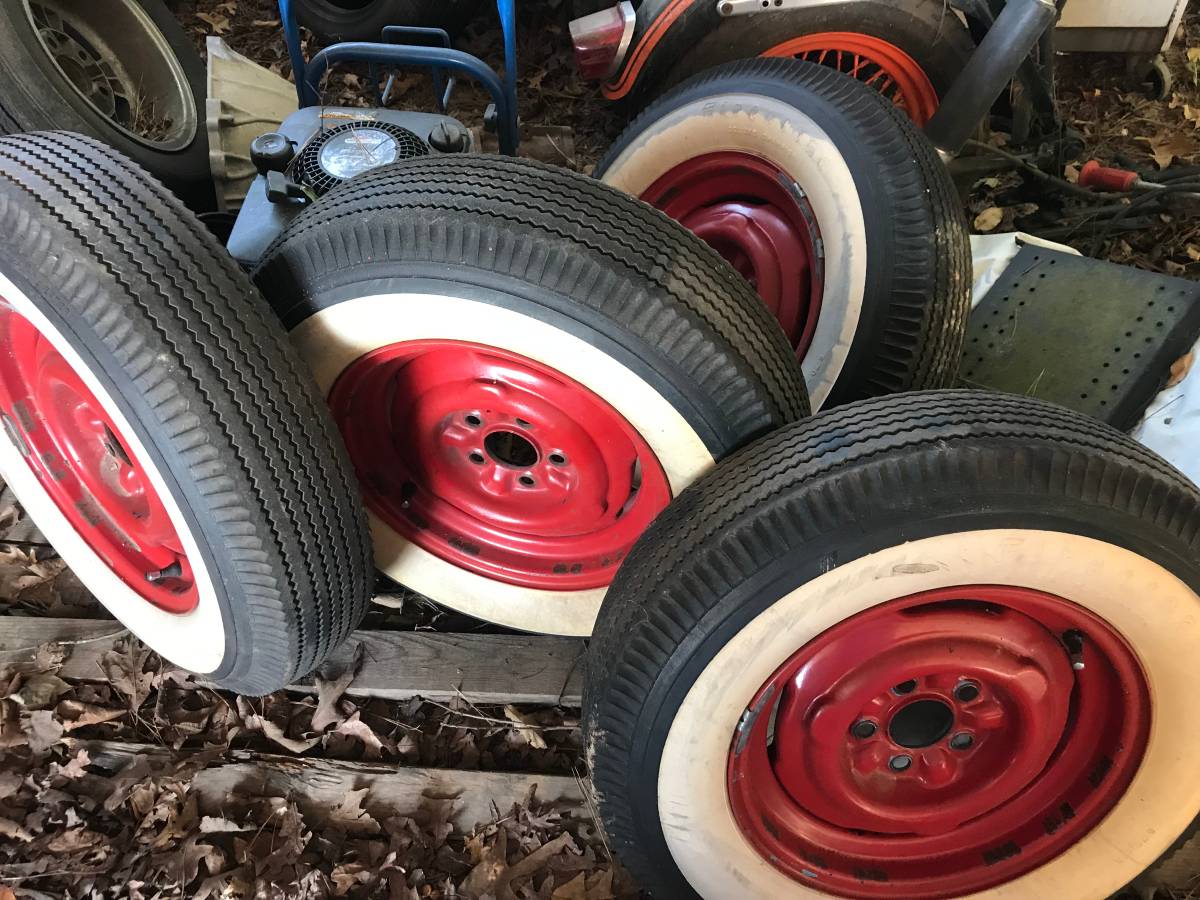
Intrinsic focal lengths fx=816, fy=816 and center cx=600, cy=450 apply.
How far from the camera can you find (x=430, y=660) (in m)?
2.08

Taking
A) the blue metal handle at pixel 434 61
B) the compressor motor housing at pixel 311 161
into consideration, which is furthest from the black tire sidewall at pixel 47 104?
the blue metal handle at pixel 434 61

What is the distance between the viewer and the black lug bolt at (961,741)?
1483mm

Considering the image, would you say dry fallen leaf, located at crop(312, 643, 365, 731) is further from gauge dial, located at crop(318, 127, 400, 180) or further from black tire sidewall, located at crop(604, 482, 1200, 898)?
gauge dial, located at crop(318, 127, 400, 180)

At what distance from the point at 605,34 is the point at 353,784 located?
243cm

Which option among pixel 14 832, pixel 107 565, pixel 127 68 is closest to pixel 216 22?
pixel 127 68

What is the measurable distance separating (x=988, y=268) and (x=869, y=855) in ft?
6.07

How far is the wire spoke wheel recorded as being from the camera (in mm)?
2854

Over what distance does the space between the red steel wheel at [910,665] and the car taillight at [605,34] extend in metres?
1.93

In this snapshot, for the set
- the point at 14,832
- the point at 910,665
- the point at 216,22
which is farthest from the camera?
the point at 216,22

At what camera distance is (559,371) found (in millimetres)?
1522

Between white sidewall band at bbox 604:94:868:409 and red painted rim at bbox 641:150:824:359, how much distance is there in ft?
0.16

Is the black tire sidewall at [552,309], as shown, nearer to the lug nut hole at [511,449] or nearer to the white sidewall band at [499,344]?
the white sidewall band at [499,344]

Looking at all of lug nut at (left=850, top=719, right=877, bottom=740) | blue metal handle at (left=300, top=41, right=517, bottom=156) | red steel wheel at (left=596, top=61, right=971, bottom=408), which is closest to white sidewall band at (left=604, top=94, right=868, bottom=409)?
red steel wheel at (left=596, top=61, right=971, bottom=408)

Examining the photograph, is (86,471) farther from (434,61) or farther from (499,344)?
(434,61)
